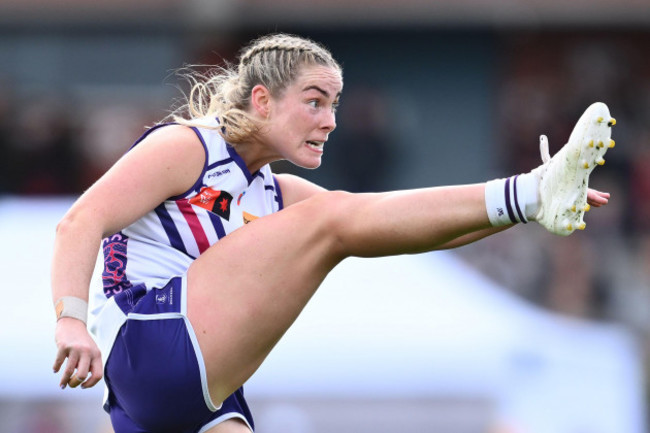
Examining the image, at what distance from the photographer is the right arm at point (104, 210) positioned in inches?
116

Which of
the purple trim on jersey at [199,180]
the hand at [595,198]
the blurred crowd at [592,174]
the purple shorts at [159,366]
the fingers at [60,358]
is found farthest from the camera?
the blurred crowd at [592,174]

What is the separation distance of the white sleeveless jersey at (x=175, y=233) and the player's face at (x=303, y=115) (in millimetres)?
154

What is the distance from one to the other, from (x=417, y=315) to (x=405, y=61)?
21.7ft

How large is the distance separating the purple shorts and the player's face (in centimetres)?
57

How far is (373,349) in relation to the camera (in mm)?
6301

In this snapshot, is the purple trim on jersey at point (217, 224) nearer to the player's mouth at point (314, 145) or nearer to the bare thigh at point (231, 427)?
the player's mouth at point (314, 145)

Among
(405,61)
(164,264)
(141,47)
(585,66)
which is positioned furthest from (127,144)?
(164,264)

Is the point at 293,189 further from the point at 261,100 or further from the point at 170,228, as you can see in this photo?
Result: the point at 170,228

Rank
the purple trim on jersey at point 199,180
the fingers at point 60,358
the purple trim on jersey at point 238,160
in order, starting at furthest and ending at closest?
the purple trim on jersey at point 238,160 → the purple trim on jersey at point 199,180 → the fingers at point 60,358

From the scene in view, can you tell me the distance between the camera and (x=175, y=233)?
11.3ft

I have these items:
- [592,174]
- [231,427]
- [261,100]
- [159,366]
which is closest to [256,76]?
[261,100]

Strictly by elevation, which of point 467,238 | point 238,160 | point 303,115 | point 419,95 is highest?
point 419,95

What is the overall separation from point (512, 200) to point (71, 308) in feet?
4.06

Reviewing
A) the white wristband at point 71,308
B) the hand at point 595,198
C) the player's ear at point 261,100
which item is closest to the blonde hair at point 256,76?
the player's ear at point 261,100
